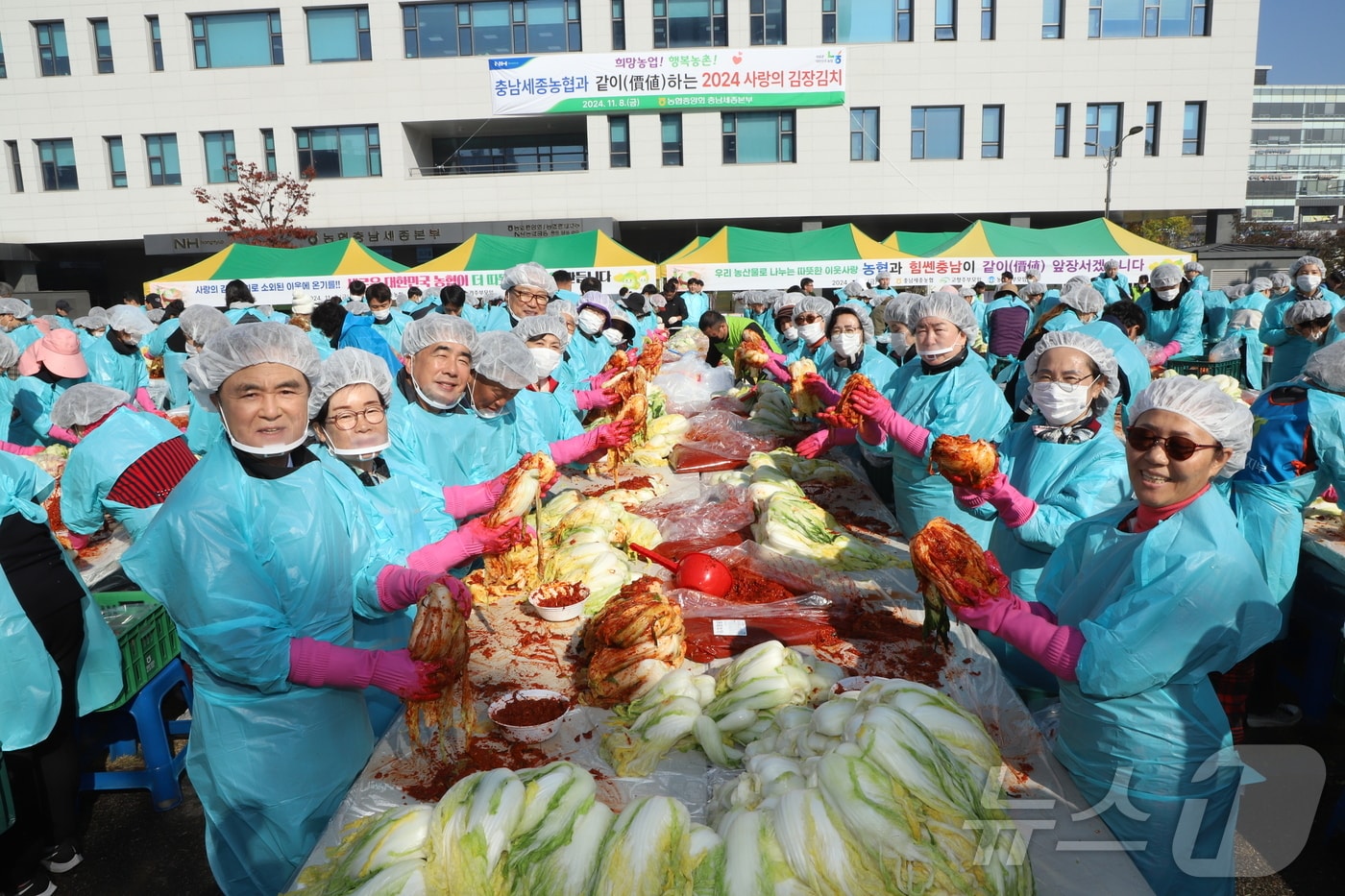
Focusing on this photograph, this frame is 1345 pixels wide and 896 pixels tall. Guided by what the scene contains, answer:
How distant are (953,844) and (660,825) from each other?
73 centimetres

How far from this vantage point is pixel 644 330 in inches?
511

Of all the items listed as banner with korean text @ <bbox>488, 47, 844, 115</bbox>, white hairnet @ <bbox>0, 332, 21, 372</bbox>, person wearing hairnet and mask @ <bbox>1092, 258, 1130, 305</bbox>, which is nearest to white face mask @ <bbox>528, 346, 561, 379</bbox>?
white hairnet @ <bbox>0, 332, 21, 372</bbox>

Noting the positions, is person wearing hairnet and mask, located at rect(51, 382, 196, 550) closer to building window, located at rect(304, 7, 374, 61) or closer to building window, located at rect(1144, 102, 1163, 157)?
building window, located at rect(304, 7, 374, 61)

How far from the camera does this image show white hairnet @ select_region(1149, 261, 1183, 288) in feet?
37.1

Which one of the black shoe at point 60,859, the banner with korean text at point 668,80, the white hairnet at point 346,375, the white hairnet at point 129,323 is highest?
the banner with korean text at point 668,80

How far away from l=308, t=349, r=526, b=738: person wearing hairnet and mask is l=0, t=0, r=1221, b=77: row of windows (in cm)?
2947

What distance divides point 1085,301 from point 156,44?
35329 mm

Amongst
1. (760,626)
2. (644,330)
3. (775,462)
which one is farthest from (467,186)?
(760,626)

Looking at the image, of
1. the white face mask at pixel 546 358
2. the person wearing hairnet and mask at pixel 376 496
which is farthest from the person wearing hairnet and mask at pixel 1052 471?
the white face mask at pixel 546 358

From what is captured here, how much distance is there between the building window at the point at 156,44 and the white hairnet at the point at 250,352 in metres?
35.8

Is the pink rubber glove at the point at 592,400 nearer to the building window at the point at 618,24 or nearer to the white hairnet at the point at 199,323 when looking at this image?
the white hairnet at the point at 199,323

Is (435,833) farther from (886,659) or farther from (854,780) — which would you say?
(886,659)

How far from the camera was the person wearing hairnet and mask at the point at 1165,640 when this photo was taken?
233cm

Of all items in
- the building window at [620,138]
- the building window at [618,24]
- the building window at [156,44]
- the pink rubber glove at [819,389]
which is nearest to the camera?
the pink rubber glove at [819,389]
